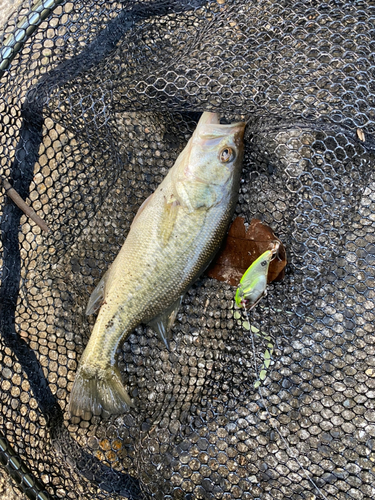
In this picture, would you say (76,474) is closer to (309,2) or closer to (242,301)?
(242,301)

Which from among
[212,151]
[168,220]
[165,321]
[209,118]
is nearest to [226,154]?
[212,151]

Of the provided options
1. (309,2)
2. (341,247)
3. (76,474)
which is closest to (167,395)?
(76,474)

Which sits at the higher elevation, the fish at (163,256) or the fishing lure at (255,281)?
the fish at (163,256)

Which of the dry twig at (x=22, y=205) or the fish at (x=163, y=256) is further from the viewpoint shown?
the dry twig at (x=22, y=205)

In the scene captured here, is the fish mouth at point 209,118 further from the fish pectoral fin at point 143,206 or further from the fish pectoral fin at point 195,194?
the fish pectoral fin at point 143,206

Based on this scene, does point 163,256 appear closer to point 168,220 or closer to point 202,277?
point 168,220

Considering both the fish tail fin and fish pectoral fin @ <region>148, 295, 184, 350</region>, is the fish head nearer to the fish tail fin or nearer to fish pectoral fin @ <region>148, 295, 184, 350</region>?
fish pectoral fin @ <region>148, 295, 184, 350</region>

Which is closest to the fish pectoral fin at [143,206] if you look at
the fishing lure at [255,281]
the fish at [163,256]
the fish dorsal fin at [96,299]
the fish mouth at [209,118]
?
the fish at [163,256]

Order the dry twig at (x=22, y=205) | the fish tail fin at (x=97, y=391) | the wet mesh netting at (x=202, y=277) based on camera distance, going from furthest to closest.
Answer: the dry twig at (x=22, y=205), the wet mesh netting at (x=202, y=277), the fish tail fin at (x=97, y=391)
